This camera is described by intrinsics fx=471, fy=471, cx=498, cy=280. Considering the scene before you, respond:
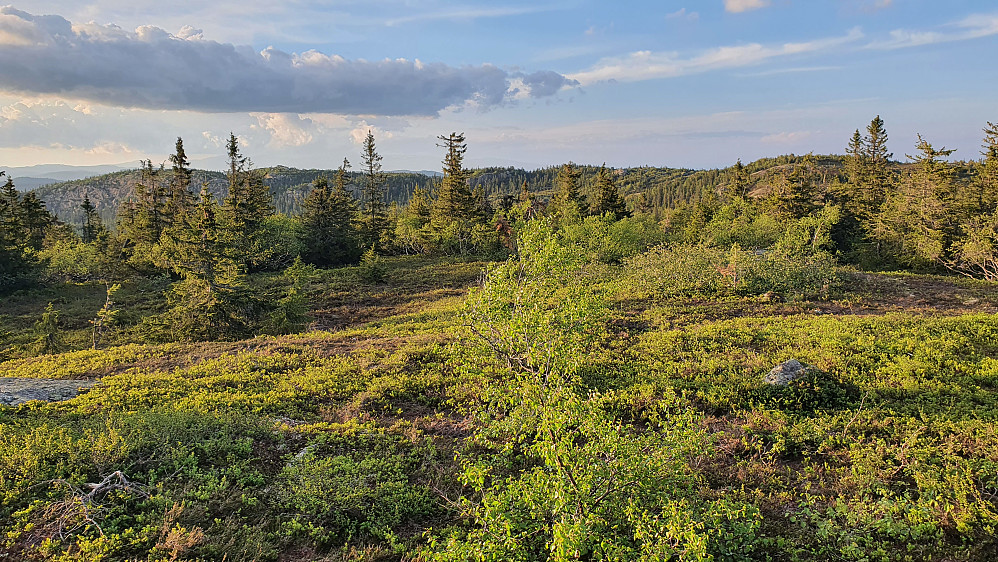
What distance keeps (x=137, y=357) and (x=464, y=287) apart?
18196mm

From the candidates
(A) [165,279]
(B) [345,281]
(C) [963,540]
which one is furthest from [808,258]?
(A) [165,279]

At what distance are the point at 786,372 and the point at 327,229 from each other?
4277 cm

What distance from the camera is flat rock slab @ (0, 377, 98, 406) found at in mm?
10344

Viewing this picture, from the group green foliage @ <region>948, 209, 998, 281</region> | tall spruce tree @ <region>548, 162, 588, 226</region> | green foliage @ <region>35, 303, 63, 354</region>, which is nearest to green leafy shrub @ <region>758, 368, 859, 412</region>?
green foliage @ <region>35, 303, 63, 354</region>

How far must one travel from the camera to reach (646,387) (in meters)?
10.5

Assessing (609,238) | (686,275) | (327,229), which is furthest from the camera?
(327,229)

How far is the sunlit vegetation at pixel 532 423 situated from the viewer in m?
5.52

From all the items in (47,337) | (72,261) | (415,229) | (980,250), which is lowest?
(47,337)

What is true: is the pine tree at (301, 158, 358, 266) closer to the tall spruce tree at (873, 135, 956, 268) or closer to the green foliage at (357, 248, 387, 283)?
the green foliage at (357, 248, 387, 283)

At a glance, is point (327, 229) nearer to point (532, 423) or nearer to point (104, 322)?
point (104, 322)

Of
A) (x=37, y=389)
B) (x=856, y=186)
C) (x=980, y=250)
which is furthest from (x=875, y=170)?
(x=37, y=389)

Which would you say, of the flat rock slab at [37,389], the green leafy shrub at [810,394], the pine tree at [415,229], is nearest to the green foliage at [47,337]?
the flat rock slab at [37,389]

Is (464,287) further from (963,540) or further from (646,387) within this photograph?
(963,540)

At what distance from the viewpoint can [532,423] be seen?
5922 mm
